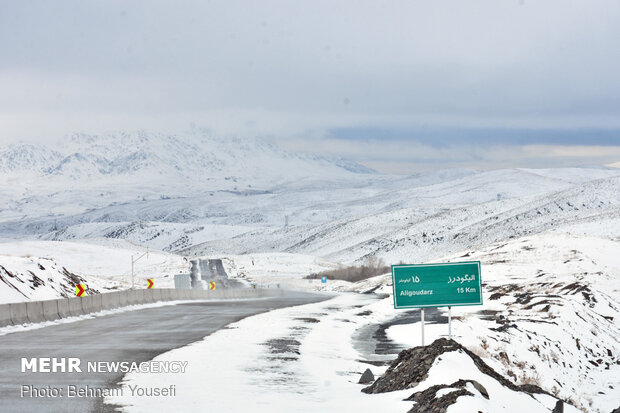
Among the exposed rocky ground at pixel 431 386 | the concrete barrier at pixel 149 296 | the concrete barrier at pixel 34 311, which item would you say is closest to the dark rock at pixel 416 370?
the exposed rocky ground at pixel 431 386

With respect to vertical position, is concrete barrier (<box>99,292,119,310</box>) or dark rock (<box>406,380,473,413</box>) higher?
dark rock (<box>406,380,473,413</box>)

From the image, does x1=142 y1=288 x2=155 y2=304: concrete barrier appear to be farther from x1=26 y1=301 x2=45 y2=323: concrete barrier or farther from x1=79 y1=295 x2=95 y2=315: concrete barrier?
x1=26 y1=301 x2=45 y2=323: concrete barrier

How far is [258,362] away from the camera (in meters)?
19.5

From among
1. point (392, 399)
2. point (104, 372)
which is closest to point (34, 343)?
point (104, 372)

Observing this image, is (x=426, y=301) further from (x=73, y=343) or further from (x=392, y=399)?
(x=73, y=343)

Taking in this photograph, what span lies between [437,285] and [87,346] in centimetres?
948

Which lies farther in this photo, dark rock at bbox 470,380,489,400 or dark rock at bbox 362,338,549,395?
dark rock at bbox 362,338,549,395

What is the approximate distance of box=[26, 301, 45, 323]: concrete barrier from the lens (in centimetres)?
3228

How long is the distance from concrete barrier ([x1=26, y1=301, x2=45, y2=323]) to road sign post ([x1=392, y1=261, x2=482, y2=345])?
1773 centimetres

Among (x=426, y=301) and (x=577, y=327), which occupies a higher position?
(x=426, y=301)

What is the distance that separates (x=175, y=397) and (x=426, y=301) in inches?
287

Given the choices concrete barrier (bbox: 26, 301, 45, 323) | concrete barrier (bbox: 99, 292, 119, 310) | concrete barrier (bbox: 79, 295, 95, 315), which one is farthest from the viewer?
concrete barrier (bbox: 99, 292, 119, 310)

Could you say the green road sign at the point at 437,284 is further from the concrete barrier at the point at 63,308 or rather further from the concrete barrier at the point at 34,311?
the concrete barrier at the point at 63,308

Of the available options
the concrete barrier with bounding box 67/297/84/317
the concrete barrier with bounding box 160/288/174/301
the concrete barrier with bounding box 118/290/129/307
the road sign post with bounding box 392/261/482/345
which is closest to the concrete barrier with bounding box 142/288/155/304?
the concrete barrier with bounding box 160/288/174/301
